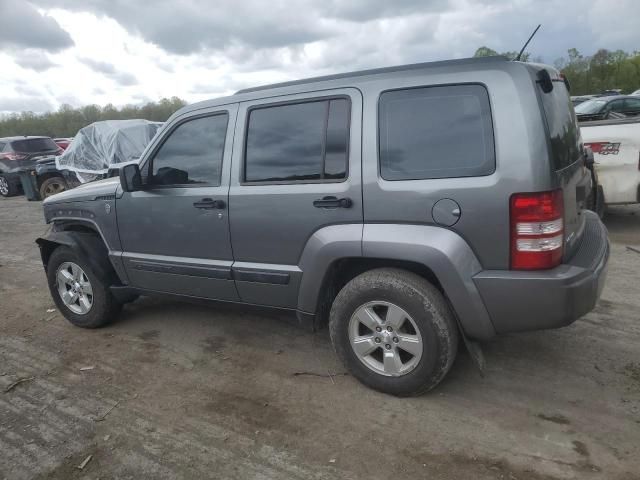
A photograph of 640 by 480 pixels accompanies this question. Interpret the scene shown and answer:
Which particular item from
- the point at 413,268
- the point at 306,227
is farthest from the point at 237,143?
the point at 413,268

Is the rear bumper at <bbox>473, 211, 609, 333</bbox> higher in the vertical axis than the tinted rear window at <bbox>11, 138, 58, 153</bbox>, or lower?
lower

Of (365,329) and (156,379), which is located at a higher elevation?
(365,329)

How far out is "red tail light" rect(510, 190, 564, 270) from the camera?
2.54 metres

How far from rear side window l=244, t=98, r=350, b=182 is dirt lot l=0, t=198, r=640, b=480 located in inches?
55.1

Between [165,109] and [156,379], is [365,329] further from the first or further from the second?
[165,109]

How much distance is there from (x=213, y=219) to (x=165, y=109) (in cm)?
5602

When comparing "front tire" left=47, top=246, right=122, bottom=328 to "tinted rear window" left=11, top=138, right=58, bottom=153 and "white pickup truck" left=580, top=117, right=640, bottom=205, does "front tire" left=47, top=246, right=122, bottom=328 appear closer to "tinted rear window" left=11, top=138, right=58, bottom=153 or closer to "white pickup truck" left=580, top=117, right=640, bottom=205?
"white pickup truck" left=580, top=117, right=640, bottom=205

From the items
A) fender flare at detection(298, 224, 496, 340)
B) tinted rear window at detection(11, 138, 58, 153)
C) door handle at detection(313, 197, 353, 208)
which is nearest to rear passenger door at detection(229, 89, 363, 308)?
door handle at detection(313, 197, 353, 208)

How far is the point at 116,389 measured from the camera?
135 inches

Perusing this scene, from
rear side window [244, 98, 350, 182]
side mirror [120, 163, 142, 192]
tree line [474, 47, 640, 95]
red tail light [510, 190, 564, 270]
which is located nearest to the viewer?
red tail light [510, 190, 564, 270]

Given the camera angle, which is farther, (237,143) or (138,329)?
(138,329)

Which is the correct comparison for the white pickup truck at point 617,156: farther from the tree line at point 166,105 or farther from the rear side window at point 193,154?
the tree line at point 166,105

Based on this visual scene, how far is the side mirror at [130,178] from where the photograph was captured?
12.3 feet

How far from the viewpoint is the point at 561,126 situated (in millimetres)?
2875
